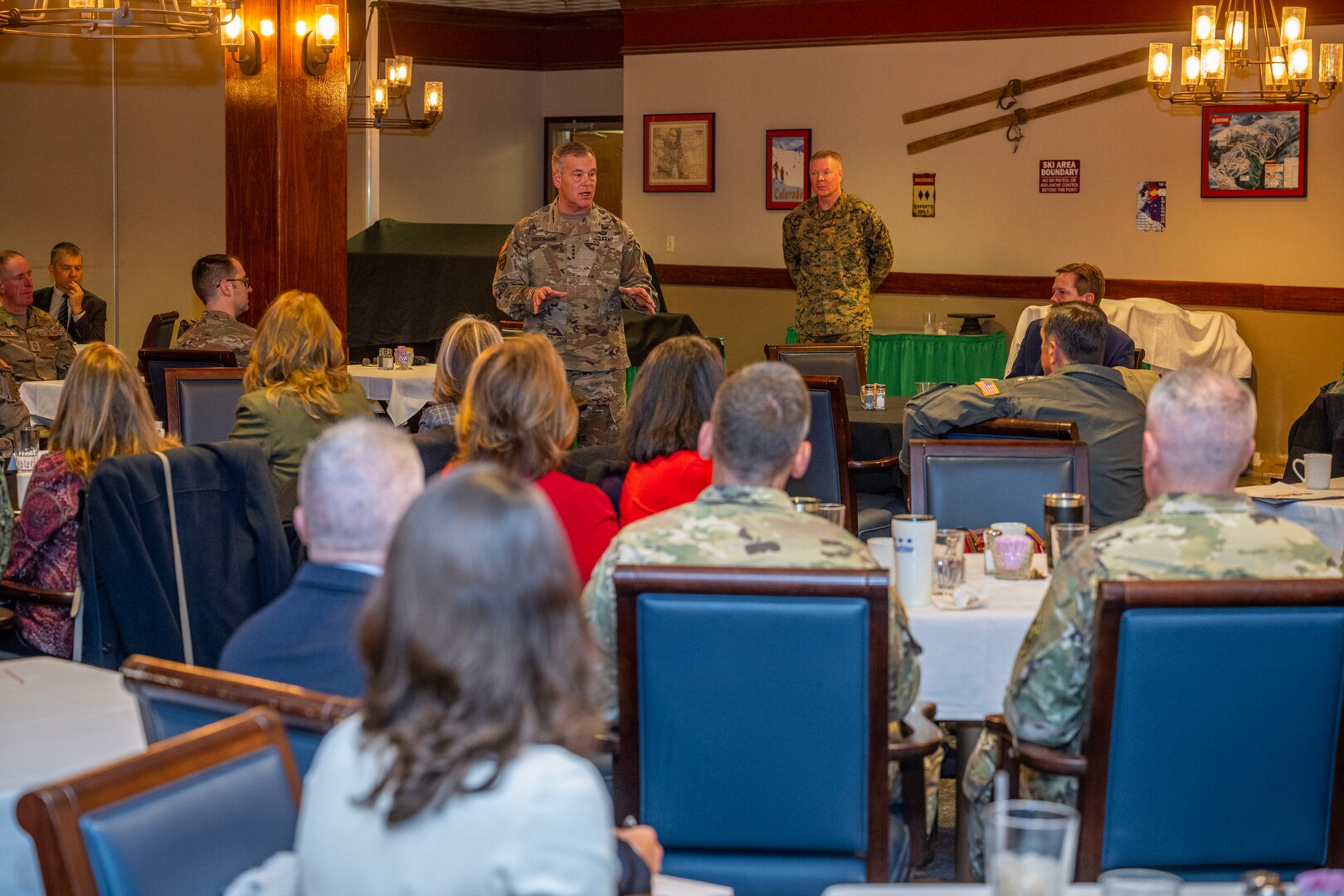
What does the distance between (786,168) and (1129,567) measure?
32.0 ft

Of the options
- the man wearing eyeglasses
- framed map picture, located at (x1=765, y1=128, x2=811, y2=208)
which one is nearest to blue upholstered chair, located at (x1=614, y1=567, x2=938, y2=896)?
the man wearing eyeglasses

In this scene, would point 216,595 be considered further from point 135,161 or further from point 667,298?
point 667,298

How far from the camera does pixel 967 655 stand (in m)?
2.93

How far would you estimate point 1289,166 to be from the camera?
9516 millimetres

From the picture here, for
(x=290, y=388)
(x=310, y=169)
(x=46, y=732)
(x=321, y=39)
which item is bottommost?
(x=46, y=732)

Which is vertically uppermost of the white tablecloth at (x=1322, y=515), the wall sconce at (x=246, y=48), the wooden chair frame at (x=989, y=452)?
the wall sconce at (x=246, y=48)

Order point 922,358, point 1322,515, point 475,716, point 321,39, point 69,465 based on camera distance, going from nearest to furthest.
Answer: point 475,716 → point 69,465 → point 1322,515 → point 321,39 → point 922,358

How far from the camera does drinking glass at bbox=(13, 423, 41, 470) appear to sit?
466 cm

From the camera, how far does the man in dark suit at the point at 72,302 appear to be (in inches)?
371

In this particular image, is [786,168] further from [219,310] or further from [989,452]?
[989,452]

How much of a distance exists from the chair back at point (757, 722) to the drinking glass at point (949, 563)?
0.87 meters

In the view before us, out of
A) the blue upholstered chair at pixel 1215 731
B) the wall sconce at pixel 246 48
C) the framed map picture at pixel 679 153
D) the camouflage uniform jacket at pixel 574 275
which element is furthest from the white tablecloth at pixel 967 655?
the framed map picture at pixel 679 153

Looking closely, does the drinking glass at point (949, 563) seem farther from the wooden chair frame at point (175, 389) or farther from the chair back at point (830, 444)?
the wooden chair frame at point (175, 389)

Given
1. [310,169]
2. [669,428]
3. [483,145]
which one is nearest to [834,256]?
[310,169]
